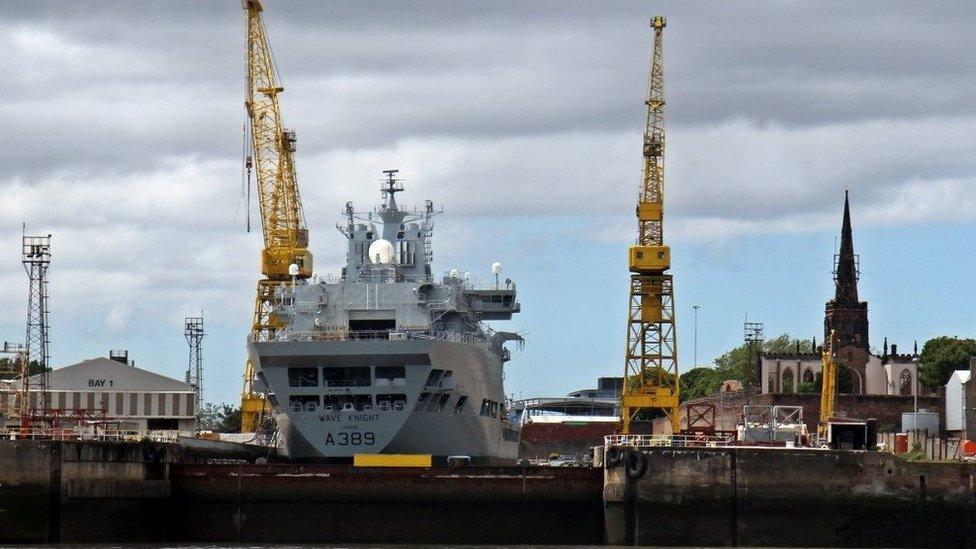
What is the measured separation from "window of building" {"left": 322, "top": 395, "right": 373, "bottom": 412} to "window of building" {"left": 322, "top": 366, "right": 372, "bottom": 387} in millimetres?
700

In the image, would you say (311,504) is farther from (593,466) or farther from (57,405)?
(57,405)

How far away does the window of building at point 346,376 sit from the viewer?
105438 millimetres

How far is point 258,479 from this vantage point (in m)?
87.9

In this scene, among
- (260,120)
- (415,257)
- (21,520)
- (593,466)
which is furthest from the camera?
(260,120)

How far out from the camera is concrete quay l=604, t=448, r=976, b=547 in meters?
83.4

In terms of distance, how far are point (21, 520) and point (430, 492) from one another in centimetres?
1764

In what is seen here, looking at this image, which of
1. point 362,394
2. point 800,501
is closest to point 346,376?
point 362,394

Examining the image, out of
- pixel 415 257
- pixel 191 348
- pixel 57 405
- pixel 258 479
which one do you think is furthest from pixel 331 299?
pixel 191 348

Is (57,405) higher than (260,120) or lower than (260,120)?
lower

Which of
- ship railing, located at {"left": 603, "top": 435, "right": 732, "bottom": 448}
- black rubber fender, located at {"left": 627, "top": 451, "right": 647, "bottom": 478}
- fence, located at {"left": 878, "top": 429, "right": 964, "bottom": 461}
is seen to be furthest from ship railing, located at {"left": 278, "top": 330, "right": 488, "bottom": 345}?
fence, located at {"left": 878, "top": 429, "right": 964, "bottom": 461}

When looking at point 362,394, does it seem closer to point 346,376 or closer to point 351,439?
point 346,376

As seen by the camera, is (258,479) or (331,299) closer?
(258,479)

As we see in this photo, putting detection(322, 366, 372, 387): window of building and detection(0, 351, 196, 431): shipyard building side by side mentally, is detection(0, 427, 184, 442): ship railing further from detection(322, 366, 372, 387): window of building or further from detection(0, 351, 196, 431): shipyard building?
detection(0, 351, 196, 431): shipyard building

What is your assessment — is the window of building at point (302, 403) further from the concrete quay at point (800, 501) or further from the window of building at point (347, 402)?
the concrete quay at point (800, 501)
